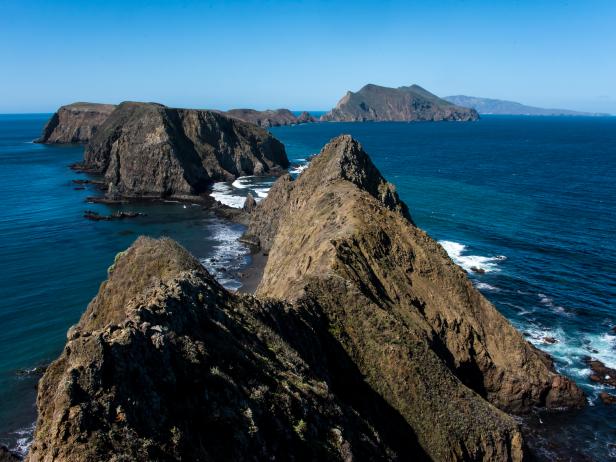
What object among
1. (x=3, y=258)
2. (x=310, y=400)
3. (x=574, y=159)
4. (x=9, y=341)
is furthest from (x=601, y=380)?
(x=574, y=159)

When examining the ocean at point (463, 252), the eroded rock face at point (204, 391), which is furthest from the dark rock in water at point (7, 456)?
the eroded rock face at point (204, 391)

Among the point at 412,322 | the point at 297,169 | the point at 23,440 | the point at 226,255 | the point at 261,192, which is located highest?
the point at 297,169

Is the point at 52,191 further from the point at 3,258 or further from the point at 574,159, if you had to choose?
the point at 574,159

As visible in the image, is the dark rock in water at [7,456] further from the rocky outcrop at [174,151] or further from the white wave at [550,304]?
the rocky outcrop at [174,151]

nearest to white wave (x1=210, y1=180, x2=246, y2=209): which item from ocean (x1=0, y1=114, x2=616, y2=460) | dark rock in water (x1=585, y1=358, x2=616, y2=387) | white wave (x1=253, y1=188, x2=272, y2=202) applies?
ocean (x1=0, y1=114, x2=616, y2=460)

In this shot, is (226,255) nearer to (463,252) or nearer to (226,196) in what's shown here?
(463,252)

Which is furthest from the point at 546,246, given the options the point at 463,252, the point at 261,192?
the point at 261,192
